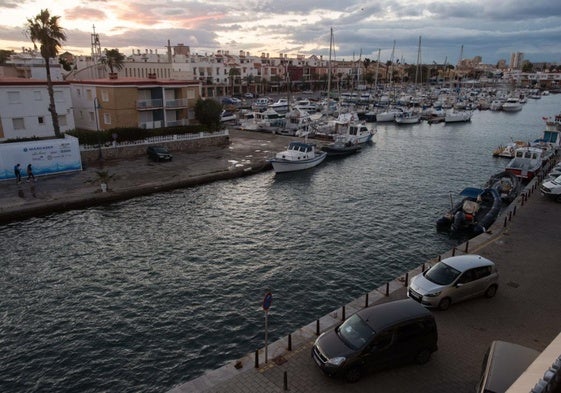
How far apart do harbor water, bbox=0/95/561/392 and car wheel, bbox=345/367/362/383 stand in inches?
174

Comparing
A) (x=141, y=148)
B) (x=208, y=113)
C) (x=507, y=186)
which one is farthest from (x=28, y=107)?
(x=507, y=186)

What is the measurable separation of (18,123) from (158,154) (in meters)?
14.3

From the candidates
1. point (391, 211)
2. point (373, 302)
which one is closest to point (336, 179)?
point (391, 211)

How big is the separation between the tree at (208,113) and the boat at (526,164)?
1289 inches

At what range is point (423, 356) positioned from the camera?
1231 centimetres

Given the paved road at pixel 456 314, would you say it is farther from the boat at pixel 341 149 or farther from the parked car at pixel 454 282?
the boat at pixel 341 149

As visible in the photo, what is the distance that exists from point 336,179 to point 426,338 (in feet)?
96.0

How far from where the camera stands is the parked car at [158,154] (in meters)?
40.7

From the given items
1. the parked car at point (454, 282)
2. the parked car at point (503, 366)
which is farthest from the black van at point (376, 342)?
the parked car at point (454, 282)

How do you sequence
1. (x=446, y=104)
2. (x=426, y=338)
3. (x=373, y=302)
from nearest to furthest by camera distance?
(x=426, y=338)
(x=373, y=302)
(x=446, y=104)

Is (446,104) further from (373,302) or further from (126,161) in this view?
(373,302)

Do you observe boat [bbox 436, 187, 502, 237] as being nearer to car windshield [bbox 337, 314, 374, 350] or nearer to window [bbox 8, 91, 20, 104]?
car windshield [bbox 337, 314, 374, 350]

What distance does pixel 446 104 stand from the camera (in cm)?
10838

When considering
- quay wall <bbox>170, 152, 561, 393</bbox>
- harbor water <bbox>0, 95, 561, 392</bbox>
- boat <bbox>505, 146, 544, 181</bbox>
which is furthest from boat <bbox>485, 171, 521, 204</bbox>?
quay wall <bbox>170, 152, 561, 393</bbox>
